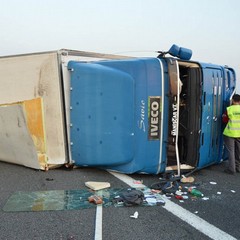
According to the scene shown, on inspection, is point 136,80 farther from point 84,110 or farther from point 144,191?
point 144,191

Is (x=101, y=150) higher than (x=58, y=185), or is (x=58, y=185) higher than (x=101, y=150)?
(x=101, y=150)

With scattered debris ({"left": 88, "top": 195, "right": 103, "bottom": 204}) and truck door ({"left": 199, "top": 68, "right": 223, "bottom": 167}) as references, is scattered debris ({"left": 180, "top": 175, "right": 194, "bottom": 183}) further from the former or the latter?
scattered debris ({"left": 88, "top": 195, "right": 103, "bottom": 204})

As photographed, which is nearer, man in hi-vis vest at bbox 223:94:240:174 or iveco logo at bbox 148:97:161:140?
iveco logo at bbox 148:97:161:140

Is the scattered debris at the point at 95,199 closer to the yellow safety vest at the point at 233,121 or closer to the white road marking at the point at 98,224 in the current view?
the white road marking at the point at 98,224

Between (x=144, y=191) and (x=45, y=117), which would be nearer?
(x=144, y=191)

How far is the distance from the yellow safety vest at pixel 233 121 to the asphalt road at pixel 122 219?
1.05 m

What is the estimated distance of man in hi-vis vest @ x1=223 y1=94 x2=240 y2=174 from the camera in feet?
18.6

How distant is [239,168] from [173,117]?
A: 5.94 feet

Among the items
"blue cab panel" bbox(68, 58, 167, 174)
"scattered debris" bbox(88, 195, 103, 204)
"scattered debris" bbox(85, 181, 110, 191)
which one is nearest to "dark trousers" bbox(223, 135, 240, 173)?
"blue cab panel" bbox(68, 58, 167, 174)

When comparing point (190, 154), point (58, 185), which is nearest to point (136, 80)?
point (190, 154)

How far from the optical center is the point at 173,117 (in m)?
5.11

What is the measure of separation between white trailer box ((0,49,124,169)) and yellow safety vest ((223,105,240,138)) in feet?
8.63

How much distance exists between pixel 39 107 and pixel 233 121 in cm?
334

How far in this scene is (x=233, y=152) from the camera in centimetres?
584
